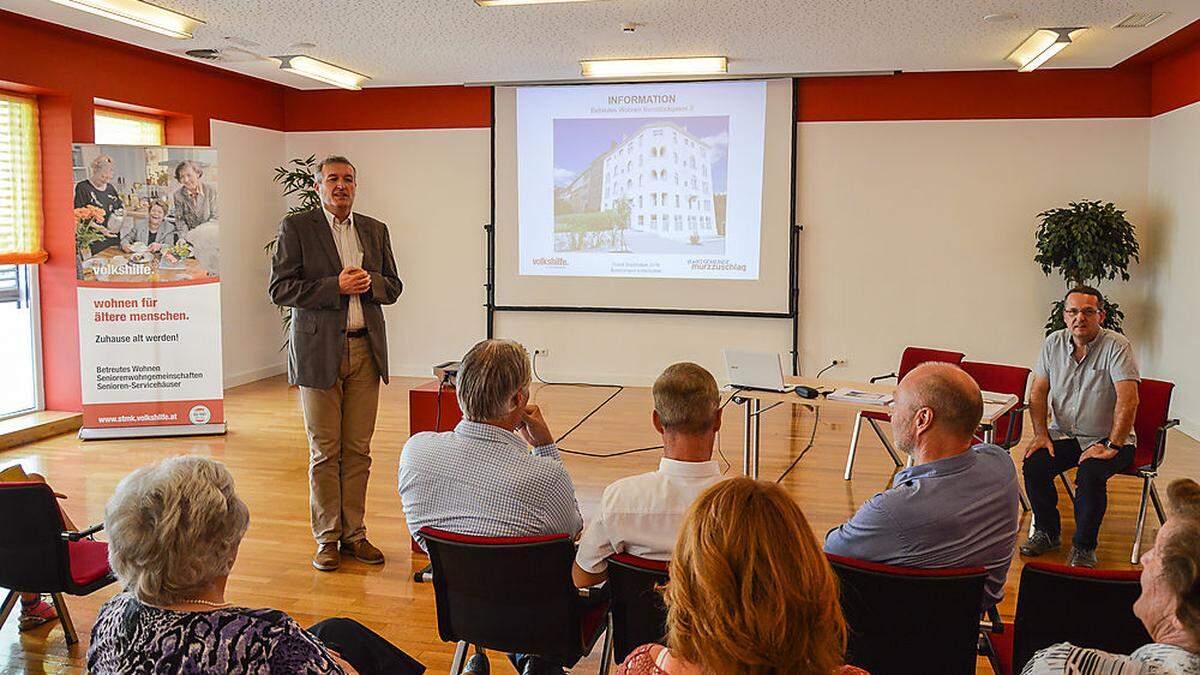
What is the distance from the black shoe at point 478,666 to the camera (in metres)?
3.15

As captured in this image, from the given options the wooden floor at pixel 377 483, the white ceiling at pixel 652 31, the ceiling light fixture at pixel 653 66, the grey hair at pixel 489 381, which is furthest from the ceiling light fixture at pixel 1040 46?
the grey hair at pixel 489 381

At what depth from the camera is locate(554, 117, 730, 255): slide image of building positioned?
30.0 feet

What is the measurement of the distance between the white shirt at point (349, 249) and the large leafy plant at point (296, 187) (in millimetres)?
5167

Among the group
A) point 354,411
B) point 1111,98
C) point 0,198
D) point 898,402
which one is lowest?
point 354,411

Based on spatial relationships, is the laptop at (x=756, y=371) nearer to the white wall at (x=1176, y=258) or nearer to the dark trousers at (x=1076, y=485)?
the dark trousers at (x=1076, y=485)

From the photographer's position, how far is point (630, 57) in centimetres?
816

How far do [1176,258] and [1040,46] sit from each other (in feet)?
6.88

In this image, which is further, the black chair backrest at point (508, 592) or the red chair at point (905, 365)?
the red chair at point (905, 365)

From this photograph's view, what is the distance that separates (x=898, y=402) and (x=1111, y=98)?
7.10 meters

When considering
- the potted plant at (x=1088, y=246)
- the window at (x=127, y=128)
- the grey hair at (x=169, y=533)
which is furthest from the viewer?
the window at (x=127, y=128)

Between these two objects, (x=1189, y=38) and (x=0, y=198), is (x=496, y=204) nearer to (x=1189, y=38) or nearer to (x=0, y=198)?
Answer: (x=0, y=198)

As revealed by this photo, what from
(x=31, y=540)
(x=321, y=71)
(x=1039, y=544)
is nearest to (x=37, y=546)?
(x=31, y=540)

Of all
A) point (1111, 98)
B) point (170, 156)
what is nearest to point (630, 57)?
point (170, 156)

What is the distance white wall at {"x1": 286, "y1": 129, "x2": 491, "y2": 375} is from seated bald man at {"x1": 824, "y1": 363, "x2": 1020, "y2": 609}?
296 inches
